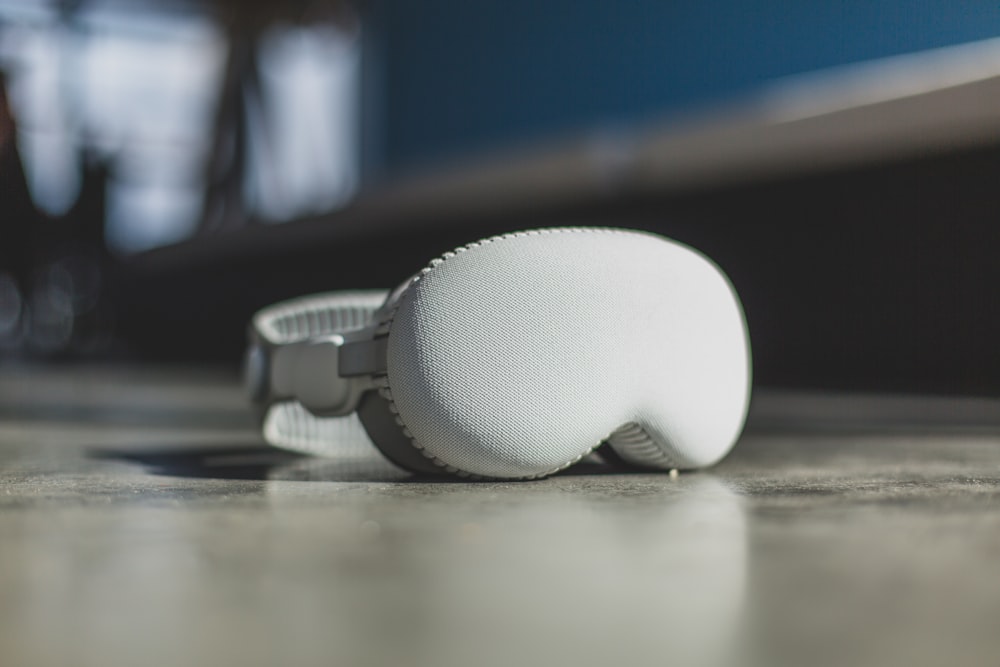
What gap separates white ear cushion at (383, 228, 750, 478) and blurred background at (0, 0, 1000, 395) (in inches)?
57.9

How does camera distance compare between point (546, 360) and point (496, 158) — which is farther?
point (496, 158)

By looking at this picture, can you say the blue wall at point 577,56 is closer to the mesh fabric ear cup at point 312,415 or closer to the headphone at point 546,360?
the mesh fabric ear cup at point 312,415

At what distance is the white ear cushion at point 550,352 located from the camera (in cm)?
73

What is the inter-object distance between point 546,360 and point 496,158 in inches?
105

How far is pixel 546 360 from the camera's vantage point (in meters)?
0.74

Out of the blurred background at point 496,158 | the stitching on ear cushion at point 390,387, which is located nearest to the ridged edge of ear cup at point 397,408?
the stitching on ear cushion at point 390,387

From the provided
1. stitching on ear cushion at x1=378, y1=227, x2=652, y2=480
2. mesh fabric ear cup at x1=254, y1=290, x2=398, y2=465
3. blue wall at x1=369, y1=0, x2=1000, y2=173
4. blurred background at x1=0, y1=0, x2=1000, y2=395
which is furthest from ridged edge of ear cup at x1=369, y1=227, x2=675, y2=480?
blue wall at x1=369, y1=0, x2=1000, y2=173

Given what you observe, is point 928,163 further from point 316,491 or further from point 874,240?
point 316,491

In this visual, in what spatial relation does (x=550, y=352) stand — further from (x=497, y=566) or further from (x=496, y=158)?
(x=496, y=158)

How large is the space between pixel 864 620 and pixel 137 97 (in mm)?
8726

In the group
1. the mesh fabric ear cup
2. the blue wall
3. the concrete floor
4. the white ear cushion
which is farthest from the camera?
the blue wall

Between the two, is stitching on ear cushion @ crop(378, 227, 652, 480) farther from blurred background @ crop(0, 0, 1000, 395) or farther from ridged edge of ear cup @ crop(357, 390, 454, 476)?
blurred background @ crop(0, 0, 1000, 395)

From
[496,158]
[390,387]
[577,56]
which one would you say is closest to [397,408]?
[390,387]

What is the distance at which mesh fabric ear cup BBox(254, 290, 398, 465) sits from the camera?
100cm
